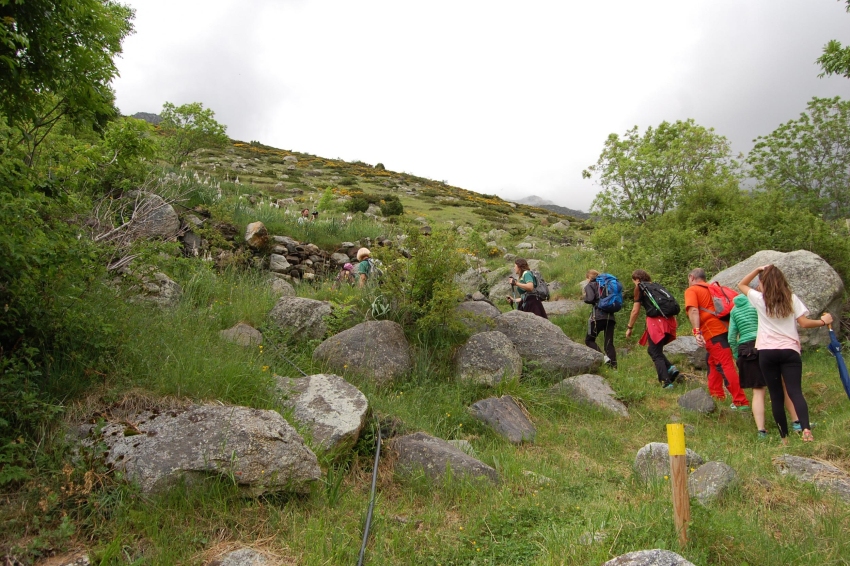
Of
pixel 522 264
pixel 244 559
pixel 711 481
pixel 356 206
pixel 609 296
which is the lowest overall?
pixel 244 559

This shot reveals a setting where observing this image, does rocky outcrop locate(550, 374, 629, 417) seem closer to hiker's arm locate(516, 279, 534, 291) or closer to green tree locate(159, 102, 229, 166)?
hiker's arm locate(516, 279, 534, 291)

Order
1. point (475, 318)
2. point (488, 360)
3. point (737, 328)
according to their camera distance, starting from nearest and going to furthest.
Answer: point (737, 328) → point (488, 360) → point (475, 318)

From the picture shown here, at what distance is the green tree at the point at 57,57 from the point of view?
3002 mm

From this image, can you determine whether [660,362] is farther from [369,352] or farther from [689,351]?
[369,352]

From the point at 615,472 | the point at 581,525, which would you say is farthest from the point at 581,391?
the point at 581,525

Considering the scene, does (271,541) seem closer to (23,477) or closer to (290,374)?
(23,477)

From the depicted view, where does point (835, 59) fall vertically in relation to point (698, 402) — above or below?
above

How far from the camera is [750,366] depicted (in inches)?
248

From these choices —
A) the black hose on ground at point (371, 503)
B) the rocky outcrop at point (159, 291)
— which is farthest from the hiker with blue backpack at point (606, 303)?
the rocky outcrop at point (159, 291)

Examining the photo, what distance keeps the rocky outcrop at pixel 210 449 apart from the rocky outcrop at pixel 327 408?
0.57 m

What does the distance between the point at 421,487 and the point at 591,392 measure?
3.68 meters

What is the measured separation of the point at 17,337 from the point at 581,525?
436 centimetres

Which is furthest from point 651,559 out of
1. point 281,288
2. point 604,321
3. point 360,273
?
point 281,288

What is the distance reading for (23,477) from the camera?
3150mm
